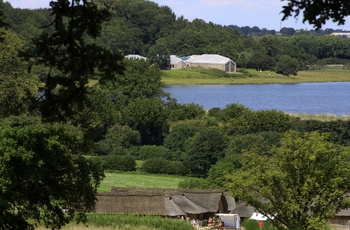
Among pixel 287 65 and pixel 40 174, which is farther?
pixel 287 65

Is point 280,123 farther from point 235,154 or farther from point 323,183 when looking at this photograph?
point 323,183

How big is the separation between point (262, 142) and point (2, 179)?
2729 centimetres

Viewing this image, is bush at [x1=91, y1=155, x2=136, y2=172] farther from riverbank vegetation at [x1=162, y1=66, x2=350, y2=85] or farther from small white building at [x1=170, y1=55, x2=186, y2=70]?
small white building at [x1=170, y1=55, x2=186, y2=70]

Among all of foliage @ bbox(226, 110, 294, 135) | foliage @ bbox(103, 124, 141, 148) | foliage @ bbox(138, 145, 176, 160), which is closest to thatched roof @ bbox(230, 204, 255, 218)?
foliage @ bbox(138, 145, 176, 160)

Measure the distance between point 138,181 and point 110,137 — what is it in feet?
31.8

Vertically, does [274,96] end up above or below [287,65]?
below

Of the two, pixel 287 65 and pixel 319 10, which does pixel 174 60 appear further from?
pixel 319 10

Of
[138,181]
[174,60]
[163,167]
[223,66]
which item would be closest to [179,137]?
[163,167]

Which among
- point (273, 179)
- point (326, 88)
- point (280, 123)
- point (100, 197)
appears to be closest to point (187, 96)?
point (326, 88)

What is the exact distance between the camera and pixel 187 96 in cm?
9038

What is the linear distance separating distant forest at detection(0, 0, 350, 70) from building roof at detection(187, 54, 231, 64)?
112 inches

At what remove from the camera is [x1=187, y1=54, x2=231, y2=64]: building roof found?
119688mm

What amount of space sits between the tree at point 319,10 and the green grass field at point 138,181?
30.4 metres

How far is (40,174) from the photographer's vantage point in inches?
619
